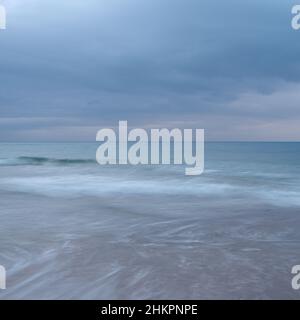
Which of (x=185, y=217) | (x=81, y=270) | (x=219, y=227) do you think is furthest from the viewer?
(x=185, y=217)

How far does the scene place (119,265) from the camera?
5.74 meters

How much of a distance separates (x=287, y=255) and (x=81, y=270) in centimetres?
324

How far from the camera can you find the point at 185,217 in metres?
9.27

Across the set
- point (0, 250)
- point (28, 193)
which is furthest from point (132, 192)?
point (0, 250)

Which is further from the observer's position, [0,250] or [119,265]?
[0,250]

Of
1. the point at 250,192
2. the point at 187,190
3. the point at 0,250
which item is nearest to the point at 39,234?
the point at 0,250

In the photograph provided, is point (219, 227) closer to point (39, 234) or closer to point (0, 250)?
point (39, 234)

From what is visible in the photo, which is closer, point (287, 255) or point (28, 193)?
point (287, 255)

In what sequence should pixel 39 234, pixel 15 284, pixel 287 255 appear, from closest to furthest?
1. pixel 15 284
2. pixel 287 255
3. pixel 39 234

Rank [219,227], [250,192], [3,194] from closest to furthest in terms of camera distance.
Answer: [219,227], [3,194], [250,192]

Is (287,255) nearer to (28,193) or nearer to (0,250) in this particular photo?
(0,250)
